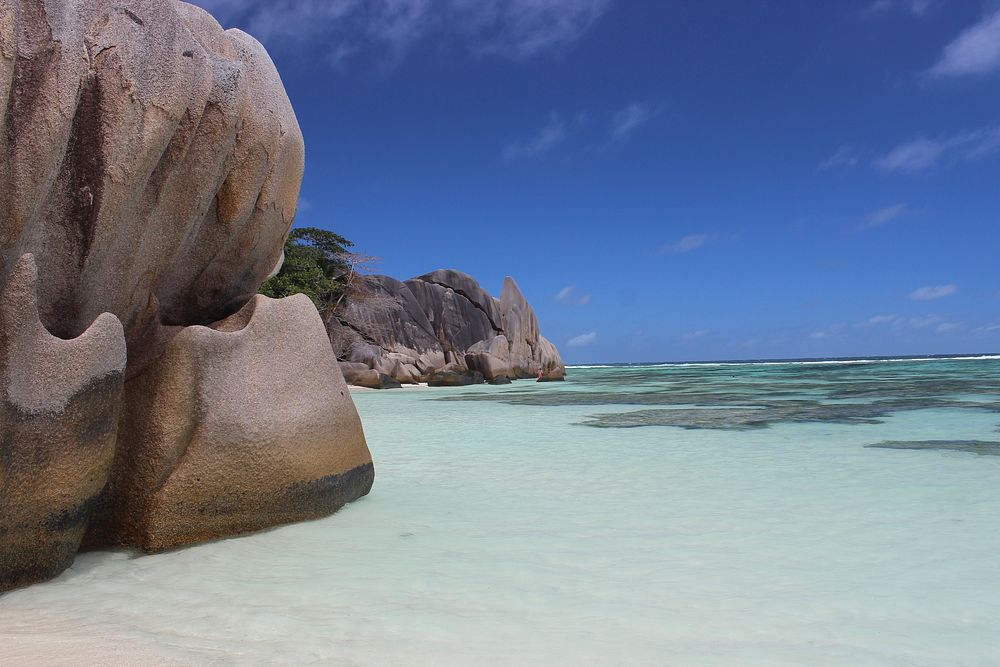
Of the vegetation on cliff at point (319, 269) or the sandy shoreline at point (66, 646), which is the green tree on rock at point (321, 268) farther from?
the sandy shoreline at point (66, 646)

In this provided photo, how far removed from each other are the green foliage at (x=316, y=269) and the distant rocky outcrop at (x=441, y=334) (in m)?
1.42

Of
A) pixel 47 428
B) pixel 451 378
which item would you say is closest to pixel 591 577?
pixel 47 428

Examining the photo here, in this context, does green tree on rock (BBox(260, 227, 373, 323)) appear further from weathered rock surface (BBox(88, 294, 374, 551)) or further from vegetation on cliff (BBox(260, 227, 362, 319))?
weathered rock surface (BBox(88, 294, 374, 551))

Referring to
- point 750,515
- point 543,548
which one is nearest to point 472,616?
point 543,548

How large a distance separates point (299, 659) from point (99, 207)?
2034mm

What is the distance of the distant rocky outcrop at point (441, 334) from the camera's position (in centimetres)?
2994

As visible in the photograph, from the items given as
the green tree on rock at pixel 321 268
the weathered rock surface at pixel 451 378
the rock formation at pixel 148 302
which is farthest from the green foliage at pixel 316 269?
the rock formation at pixel 148 302

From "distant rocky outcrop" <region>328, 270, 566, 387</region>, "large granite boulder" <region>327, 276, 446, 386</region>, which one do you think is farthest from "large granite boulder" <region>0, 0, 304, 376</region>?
"large granite boulder" <region>327, 276, 446, 386</region>

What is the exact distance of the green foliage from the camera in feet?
95.5

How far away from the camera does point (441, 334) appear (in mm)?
38562

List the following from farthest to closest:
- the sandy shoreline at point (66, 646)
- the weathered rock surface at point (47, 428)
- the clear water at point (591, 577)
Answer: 1. the weathered rock surface at point (47, 428)
2. the clear water at point (591, 577)
3. the sandy shoreline at point (66, 646)

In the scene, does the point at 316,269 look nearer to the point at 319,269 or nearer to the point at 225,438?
the point at 319,269

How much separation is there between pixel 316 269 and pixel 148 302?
28016mm

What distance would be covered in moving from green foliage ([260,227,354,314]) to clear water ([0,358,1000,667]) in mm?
24104
